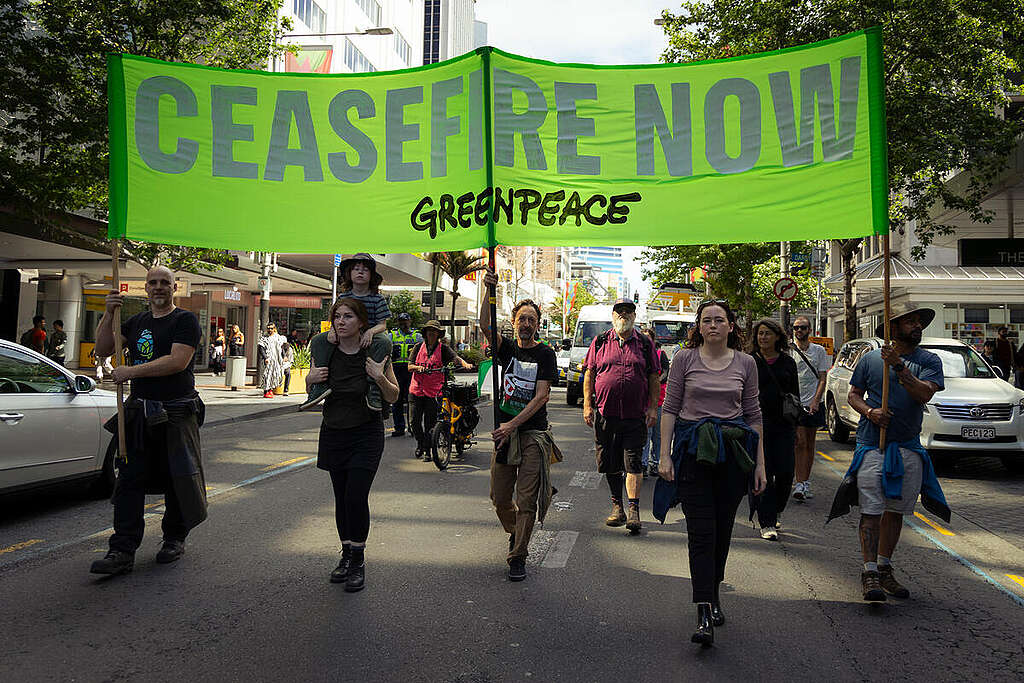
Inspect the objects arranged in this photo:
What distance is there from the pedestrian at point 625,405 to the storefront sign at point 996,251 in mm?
10871

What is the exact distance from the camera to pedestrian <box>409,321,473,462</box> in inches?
439

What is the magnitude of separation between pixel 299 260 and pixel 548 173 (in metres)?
31.6

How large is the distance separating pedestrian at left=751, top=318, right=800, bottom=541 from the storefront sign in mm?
10252

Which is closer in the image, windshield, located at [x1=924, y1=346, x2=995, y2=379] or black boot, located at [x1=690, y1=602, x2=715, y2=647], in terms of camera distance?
black boot, located at [x1=690, y1=602, x2=715, y2=647]

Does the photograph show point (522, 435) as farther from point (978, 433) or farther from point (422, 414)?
point (978, 433)

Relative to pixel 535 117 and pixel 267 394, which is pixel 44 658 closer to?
pixel 535 117

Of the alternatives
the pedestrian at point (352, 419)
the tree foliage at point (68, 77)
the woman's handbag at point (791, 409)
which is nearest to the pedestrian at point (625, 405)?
the woman's handbag at point (791, 409)

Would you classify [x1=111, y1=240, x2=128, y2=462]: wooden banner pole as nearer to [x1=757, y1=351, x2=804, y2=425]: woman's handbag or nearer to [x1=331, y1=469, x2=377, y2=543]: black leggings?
[x1=331, y1=469, x2=377, y2=543]: black leggings

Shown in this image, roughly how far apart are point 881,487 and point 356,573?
10.7 ft

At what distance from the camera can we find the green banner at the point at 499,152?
16.6 ft

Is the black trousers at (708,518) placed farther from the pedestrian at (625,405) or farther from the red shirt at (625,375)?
the red shirt at (625,375)

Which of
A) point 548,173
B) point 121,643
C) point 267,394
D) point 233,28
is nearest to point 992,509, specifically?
point 548,173

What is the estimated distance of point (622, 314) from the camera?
718 cm

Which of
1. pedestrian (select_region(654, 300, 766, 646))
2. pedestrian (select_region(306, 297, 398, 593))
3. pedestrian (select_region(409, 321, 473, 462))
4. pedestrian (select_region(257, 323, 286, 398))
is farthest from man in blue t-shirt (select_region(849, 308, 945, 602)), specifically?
pedestrian (select_region(257, 323, 286, 398))
